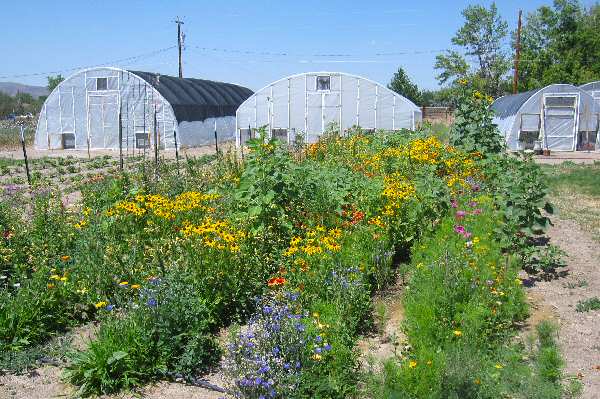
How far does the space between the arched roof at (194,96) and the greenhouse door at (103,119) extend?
72.8 inches

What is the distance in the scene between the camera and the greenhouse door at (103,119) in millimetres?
26188

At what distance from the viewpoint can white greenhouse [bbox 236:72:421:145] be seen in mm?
25156

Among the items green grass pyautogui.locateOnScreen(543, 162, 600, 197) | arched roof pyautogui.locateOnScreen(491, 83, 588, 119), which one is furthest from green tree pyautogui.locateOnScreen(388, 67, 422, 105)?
green grass pyautogui.locateOnScreen(543, 162, 600, 197)

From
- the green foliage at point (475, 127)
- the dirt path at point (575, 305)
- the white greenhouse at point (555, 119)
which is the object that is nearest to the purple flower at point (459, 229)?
the dirt path at point (575, 305)

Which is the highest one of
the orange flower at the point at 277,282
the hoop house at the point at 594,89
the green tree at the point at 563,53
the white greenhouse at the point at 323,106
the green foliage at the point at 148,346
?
the green tree at the point at 563,53

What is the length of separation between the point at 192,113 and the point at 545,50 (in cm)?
2870

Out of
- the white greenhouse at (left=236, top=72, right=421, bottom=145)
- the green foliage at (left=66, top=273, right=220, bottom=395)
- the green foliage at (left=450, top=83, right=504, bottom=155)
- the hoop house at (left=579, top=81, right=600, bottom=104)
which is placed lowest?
the green foliage at (left=66, top=273, right=220, bottom=395)

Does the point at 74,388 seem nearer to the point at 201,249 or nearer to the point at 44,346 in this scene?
the point at 44,346

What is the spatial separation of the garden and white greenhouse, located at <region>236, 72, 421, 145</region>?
16.7 metres

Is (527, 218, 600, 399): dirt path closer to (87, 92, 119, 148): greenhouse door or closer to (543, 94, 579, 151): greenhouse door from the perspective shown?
(543, 94, 579, 151): greenhouse door

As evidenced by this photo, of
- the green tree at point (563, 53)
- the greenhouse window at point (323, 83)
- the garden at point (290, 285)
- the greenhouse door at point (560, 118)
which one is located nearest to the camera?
the garden at point (290, 285)

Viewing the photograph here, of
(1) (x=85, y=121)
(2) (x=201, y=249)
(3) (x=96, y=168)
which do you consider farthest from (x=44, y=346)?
(1) (x=85, y=121)

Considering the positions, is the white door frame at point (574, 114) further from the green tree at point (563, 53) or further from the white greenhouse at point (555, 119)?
the green tree at point (563, 53)

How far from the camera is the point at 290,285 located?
5.39 metres
